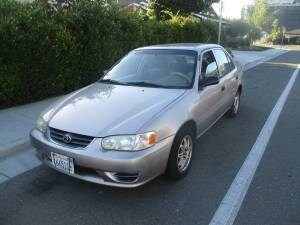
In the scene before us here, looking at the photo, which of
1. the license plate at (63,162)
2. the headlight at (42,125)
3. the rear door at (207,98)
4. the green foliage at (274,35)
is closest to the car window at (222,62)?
the rear door at (207,98)

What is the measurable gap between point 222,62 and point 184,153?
2.33m

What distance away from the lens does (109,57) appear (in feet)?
28.7

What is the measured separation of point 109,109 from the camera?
388 centimetres

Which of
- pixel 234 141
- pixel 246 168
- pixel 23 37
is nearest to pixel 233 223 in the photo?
pixel 246 168

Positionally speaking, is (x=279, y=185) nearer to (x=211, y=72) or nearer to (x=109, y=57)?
(x=211, y=72)

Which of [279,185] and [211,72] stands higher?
[211,72]

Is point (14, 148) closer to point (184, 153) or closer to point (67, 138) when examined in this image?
point (67, 138)

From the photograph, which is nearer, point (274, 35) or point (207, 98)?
point (207, 98)

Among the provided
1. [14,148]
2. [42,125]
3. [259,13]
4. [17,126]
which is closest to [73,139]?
[42,125]

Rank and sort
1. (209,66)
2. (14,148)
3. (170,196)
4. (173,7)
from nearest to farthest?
(170,196)
(14,148)
(209,66)
(173,7)

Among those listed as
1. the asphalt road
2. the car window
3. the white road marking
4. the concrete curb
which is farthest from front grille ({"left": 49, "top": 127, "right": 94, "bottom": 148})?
the car window

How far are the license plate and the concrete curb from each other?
134 centimetres

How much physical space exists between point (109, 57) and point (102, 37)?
58 cm

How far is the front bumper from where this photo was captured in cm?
331
